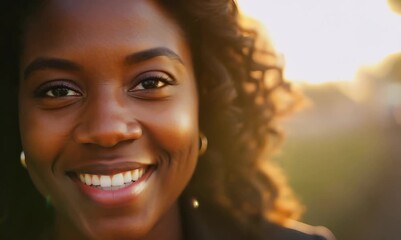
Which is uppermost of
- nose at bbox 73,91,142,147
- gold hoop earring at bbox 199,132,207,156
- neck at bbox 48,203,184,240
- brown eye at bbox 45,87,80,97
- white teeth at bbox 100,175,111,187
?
gold hoop earring at bbox 199,132,207,156

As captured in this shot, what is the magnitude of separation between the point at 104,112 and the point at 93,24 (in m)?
0.25

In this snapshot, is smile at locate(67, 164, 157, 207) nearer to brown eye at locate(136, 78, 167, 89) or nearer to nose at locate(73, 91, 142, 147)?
nose at locate(73, 91, 142, 147)

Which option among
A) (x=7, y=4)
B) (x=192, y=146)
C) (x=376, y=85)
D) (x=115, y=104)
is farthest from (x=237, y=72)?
(x=376, y=85)

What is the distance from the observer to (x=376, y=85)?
6.92 m

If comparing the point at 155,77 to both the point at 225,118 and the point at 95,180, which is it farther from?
the point at 225,118

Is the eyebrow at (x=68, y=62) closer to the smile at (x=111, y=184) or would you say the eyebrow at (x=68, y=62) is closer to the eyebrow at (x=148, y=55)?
the eyebrow at (x=148, y=55)

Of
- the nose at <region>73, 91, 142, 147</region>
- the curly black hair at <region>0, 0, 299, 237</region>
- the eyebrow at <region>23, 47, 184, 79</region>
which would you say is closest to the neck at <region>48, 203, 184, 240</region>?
the curly black hair at <region>0, 0, 299, 237</region>

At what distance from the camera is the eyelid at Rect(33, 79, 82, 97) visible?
1873 millimetres

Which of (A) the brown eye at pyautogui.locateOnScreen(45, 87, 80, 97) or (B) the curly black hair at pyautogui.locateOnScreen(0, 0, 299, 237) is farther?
(B) the curly black hair at pyautogui.locateOnScreen(0, 0, 299, 237)

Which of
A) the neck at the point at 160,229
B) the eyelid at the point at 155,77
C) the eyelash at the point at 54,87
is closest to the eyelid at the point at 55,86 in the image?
the eyelash at the point at 54,87

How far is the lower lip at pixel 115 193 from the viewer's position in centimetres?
189

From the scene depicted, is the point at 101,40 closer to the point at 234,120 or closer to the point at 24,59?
the point at 24,59

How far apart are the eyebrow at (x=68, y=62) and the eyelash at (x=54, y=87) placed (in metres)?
0.04

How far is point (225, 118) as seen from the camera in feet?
7.83
